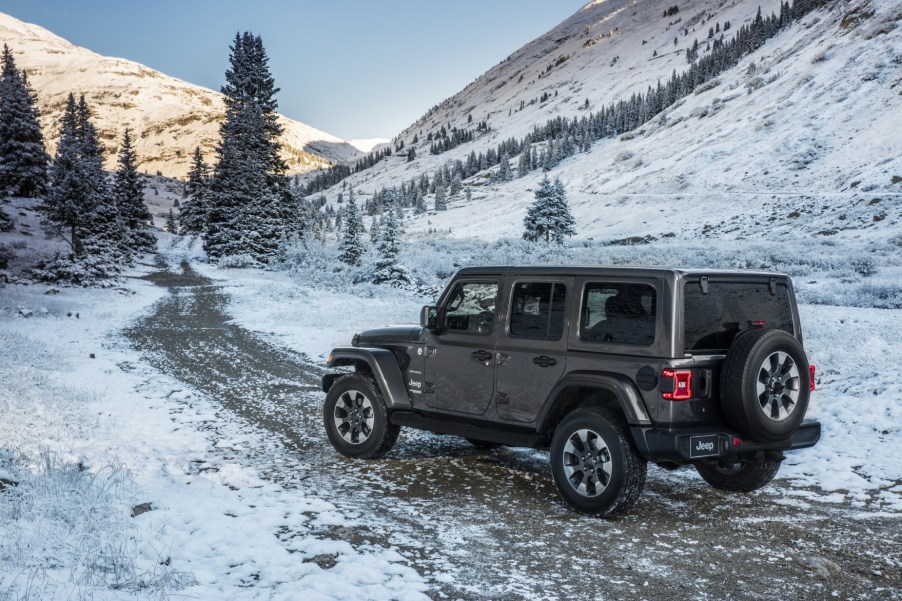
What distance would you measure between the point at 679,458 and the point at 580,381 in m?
1.03

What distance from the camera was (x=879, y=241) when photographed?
3828cm

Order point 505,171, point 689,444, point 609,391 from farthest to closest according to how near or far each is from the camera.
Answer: point 505,171 < point 609,391 < point 689,444

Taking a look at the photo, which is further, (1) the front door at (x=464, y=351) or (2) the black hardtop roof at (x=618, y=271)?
(1) the front door at (x=464, y=351)

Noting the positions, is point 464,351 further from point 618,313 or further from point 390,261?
point 390,261

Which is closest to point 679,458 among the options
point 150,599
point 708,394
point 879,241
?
point 708,394

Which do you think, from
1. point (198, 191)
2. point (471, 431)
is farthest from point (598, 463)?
point (198, 191)

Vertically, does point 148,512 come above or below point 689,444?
below

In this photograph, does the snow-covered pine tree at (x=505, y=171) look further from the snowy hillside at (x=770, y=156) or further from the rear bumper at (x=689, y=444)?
the rear bumper at (x=689, y=444)

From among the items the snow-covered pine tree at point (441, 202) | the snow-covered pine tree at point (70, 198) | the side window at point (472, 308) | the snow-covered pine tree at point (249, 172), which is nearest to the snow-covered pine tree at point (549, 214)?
the snow-covered pine tree at point (249, 172)

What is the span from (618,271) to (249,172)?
44.8 meters

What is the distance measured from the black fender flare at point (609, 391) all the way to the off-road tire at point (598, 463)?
0.56ft

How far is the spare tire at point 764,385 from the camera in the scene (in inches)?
205

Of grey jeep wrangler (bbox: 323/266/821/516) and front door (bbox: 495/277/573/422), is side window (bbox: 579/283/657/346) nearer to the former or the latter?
grey jeep wrangler (bbox: 323/266/821/516)

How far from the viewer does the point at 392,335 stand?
750 cm
